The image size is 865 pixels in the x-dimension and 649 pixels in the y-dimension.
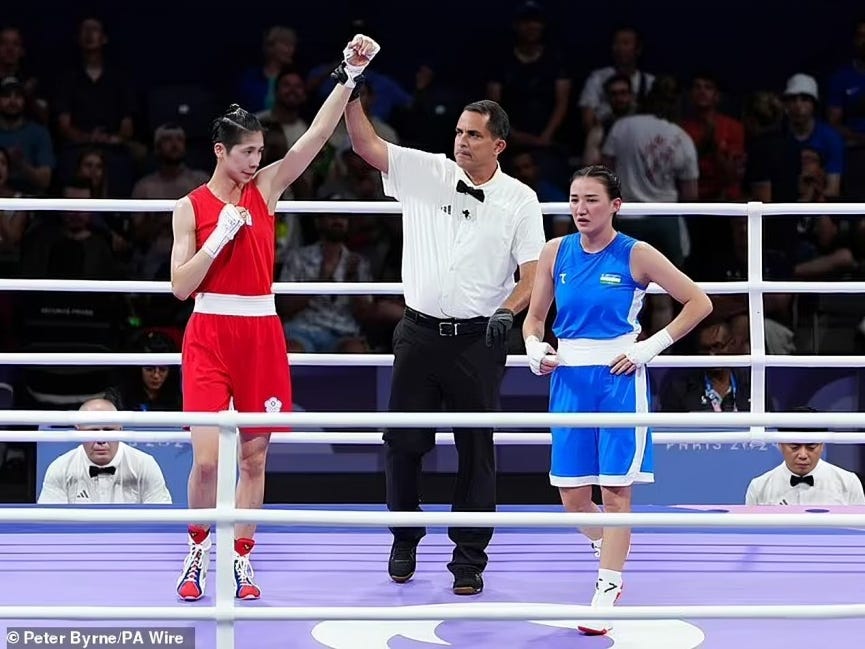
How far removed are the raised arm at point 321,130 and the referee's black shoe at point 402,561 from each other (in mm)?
1118

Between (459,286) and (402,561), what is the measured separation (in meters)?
0.87

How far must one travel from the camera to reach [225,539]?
359 cm

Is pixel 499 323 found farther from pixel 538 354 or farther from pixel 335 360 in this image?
pixel 335 360

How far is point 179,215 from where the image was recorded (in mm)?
4445

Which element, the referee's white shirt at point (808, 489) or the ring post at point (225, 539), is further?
the referee's white shirt at point (808, 489)

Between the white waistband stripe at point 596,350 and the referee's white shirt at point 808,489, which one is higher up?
the white waistband stripe at point 596,350

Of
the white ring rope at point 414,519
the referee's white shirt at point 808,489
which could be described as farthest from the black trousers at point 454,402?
the referee's white shirt at point 808,489

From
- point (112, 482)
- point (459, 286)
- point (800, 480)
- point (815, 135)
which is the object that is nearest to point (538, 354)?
point (459, 286)

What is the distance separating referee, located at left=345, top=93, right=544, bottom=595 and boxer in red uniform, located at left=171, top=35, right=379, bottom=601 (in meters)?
0.32

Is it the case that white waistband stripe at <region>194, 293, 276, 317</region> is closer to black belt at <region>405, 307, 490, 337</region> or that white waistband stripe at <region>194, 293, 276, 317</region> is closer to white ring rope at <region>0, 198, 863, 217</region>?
black belt at <region>405, 307, 490, 337</region>

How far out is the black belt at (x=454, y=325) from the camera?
4672mm

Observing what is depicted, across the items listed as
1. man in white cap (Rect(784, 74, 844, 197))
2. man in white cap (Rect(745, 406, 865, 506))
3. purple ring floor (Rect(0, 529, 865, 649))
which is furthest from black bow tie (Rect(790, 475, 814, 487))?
man in white cap (Rect(784, 74, 844, 197))

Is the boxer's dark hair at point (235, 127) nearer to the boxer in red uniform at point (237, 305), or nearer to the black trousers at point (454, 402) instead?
the boxer in red uniform at point (237, 305)

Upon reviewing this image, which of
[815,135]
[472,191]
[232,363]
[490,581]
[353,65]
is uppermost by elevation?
[815,135]
